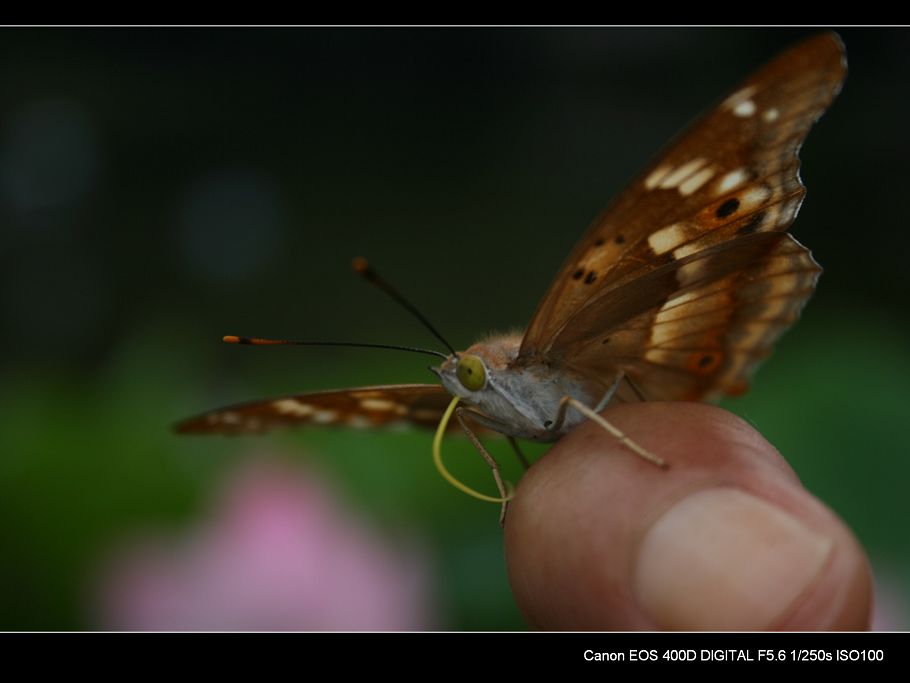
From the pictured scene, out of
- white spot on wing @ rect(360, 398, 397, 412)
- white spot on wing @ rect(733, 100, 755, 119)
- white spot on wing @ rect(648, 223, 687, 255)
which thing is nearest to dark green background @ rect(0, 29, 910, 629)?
white spot on wing @ rect(360, 398, 397, 412)

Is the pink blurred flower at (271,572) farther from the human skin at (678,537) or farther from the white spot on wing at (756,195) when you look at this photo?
the white spot on wing at (756,195)

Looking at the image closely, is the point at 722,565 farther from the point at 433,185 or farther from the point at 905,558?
the point at 433,185

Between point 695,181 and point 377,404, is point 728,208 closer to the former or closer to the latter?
point 695,181

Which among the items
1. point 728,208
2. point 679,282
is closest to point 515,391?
point 679,282

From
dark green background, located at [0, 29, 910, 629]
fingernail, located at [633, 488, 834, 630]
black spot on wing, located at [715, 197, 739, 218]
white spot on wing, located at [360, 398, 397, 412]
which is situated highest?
black spot on wing, located at [715, 197, 739, 218]

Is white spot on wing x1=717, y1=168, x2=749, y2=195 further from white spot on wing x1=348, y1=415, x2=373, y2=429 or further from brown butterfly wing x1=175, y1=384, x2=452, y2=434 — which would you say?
white spot on wing x1=348, y1=415, x2=373, y2=429

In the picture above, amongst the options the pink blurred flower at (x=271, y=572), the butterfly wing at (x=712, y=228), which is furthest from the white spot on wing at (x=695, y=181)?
the pink blurred flower at (x=271, y=572)
